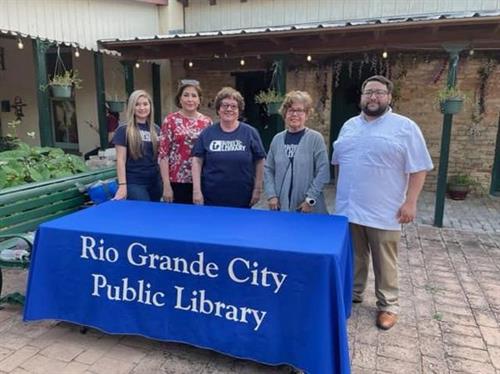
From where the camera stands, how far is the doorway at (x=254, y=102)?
7855 millimetres

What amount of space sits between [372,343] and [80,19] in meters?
6.02

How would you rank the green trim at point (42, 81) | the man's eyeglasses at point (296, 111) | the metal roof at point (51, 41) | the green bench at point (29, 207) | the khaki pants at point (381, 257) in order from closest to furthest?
1. the khaki pants at point (381, 257)
2. the man's eyeglasses at point (296, 111)
3. the green bench at point (29, 207)
4. the metal roof at point (51, 41)
5. the green trim at point (42, 81)

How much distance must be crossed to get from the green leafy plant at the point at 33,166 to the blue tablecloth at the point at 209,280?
170cm

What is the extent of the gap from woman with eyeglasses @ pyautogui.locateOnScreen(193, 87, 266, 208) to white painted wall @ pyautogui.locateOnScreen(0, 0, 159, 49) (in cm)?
365

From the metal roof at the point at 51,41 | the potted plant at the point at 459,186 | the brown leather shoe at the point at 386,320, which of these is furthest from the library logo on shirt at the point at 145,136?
the potted plant at the point at 459,186

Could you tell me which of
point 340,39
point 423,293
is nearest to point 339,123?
point 340,39

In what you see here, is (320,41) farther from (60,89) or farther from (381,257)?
(381,257)

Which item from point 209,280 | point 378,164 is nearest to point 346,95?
point 378,164

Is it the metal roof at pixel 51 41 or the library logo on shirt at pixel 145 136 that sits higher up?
the metal roof at pixel 51 41

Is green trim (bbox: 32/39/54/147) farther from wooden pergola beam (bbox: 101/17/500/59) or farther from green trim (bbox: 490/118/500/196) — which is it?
green trim (bbox: 490/118/500/196)

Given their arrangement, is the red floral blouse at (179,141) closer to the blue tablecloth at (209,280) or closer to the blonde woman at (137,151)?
the blonde woman at (137,151)

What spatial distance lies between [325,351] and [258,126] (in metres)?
6.43

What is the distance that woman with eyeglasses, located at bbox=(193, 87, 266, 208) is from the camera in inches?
120

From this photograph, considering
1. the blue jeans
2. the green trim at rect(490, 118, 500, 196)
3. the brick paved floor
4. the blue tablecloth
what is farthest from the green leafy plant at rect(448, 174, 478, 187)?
the blue jeans
